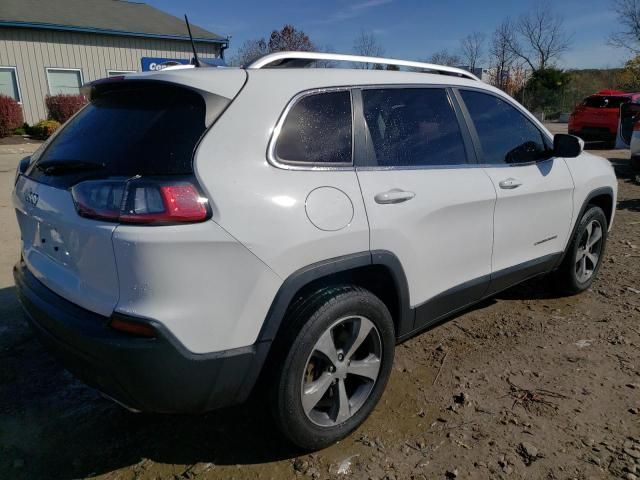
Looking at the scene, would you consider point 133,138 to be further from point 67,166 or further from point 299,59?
point 299,59

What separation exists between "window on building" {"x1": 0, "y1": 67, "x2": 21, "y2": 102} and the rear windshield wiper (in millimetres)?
19094

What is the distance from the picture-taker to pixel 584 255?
440 cm

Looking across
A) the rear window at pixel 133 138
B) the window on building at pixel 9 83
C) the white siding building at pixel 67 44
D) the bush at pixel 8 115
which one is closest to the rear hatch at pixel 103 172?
the rear window at pixel 133 138

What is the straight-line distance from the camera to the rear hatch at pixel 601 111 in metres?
15.7

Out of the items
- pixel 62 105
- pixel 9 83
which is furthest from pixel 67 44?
pixel 9 83

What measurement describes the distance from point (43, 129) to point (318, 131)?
18086 mm

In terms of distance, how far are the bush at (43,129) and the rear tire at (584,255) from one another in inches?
688

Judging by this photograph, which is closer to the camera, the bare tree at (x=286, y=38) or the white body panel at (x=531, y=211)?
the white body panel at (x=531, y=211)

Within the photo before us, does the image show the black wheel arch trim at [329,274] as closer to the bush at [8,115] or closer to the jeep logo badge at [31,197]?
the jeep logo badge at [31,197]

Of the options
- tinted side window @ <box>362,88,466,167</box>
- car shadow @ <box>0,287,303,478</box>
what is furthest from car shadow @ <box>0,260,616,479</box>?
tinted side window @ <box>362,88,466,167</box>

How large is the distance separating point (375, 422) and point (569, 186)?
2.39 meters

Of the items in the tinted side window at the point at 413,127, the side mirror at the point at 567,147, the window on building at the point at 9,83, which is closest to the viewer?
the tinted side window at the point at 413,127

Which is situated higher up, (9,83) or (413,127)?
(9,83)

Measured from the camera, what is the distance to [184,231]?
1912mm
